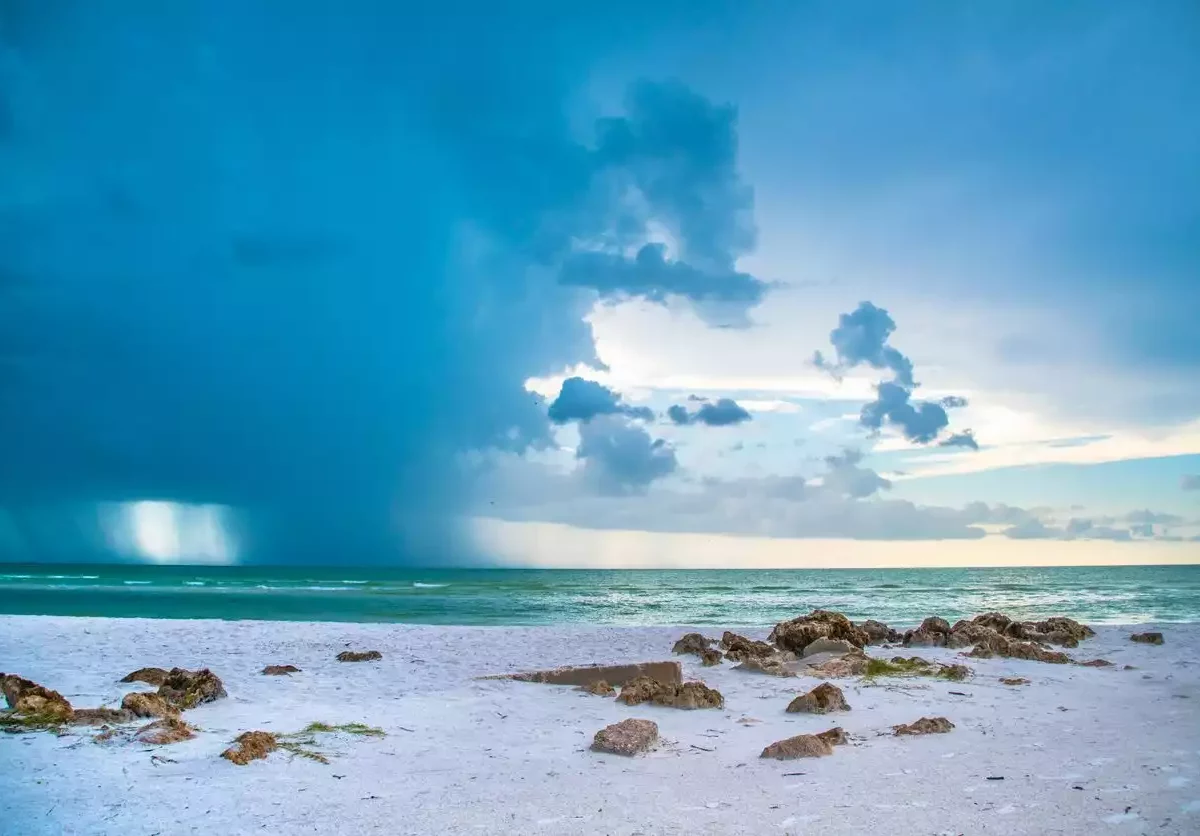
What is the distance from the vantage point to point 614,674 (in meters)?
10.1

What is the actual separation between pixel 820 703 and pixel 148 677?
8.00 m

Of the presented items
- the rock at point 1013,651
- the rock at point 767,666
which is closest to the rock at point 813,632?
the rock at point 767,666

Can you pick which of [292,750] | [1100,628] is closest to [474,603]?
[1100,628]

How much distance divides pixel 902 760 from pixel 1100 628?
53.1 ft

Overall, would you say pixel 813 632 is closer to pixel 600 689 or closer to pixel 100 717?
pixel 600 689

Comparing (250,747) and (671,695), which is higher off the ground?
(250,747)

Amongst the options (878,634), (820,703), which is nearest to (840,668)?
(820,703)

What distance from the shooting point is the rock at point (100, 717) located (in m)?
7.46

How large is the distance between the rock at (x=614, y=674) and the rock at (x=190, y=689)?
3.76 metres

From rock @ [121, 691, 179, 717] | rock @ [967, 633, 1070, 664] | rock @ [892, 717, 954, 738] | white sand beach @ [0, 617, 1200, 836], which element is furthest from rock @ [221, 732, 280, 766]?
rock @ [967, 633, 1070, 664]

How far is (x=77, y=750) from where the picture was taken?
21.7ft

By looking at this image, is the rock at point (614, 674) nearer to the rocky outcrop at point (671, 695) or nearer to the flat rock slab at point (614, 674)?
the flat rock slab at point (614, 674)

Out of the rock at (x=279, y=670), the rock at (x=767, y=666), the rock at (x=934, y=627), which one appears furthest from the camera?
the rock at (x=934, y=627)

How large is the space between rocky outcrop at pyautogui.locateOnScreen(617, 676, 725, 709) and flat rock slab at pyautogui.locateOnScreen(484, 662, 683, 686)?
621 mm
